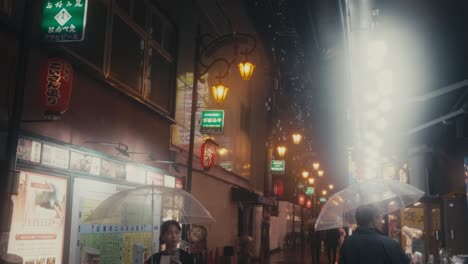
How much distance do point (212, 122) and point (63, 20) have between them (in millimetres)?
10423

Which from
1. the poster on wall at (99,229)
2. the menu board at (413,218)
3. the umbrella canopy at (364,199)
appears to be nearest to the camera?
the umbrella canopy at (364,199)

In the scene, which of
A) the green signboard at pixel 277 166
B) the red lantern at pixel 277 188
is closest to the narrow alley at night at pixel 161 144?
the green signboard at pixel 277 166

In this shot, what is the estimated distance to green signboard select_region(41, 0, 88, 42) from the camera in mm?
7562

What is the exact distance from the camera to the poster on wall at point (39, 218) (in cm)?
759

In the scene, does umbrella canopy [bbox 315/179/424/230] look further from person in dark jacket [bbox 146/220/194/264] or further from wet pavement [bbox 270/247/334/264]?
wet pavement [bbox 270/247/334/264]

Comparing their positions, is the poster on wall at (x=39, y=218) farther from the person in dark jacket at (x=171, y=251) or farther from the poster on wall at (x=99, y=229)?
the person in dark jacket at (x=171, y=251)

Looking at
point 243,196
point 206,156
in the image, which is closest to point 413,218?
point 243,196

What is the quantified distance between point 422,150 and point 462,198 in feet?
22.0

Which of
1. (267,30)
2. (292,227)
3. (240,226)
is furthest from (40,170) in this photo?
(292,227)

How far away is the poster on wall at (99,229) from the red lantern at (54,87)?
1862mm

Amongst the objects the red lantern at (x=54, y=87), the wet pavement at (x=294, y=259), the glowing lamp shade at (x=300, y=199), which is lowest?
the wet pavement at (x=294, y=259)

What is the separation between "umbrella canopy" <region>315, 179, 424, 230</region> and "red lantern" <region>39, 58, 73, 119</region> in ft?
16.4

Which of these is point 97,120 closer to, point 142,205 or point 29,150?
point 142,205

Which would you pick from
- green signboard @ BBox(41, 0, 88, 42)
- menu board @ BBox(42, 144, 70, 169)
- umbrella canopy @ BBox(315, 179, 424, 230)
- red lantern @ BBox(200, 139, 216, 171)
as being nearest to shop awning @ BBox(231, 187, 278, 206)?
red lantern @ BBox(200, 139, 216, 171)
